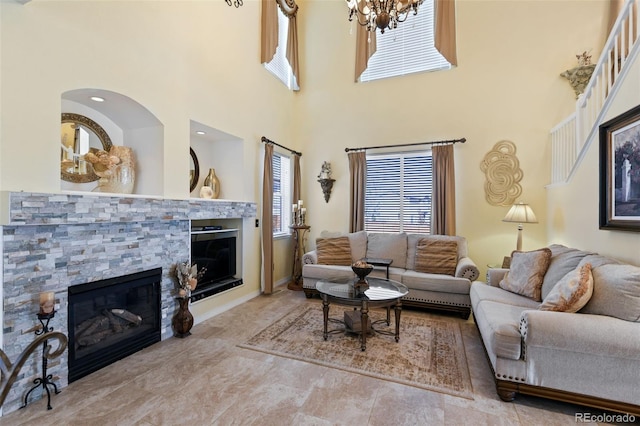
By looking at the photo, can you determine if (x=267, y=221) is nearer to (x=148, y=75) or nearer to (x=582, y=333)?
(x=148, y=75)

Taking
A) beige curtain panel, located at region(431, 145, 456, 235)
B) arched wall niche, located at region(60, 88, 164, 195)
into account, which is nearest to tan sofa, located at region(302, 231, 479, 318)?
beige curtain panel, located at region(431, 145, 456, 235)

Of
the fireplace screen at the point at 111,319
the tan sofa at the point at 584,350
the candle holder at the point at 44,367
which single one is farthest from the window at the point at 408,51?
the candle holder at the point at 44,367

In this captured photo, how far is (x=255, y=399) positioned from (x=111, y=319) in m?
1.58

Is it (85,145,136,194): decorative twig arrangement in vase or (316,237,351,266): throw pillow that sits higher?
(85,145,136,194): decorative twig arrangement in vase

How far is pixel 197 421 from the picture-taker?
5.92 feet

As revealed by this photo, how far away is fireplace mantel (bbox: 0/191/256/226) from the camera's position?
182cm

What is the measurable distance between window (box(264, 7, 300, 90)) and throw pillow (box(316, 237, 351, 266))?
9.83 feet

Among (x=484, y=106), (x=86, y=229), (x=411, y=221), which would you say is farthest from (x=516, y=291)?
(x=86, y=229)

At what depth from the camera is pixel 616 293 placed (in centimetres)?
194

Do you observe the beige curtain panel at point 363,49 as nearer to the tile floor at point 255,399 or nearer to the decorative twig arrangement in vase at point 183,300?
the decorative twig arrangement in vase at point 183,300

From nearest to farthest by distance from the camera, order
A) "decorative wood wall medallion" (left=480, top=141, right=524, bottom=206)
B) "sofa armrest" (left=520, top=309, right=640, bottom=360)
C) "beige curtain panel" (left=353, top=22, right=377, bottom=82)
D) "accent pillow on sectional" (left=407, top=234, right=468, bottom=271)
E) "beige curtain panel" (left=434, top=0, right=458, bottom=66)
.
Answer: "sofa armrest" (left=520, top=309, right=640, bottom=360)
"accent pillow on sectional" (left=407, top=234, right=468, bottom=271)
"decorative wood wall medallion" (left=480, top=141, right=524, bottom=206)
"beige curtain panel" (left=434, top=0, right=458, bottom=66)
"beige curtain panel" (left=353, top=22, right=377, bottom=82)

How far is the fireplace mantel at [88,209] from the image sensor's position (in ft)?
5.98

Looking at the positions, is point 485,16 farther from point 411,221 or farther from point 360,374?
point 360,374

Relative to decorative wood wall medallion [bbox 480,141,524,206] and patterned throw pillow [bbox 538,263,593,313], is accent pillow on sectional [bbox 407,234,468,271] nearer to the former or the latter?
decorative wood wall medallion [bbox 480,141,524,206]
